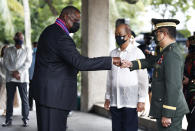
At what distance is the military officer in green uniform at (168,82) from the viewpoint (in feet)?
11.8

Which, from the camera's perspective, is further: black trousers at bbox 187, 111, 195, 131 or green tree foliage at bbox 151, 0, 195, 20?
green tree foliage at bbox 151, 0, 195, 20

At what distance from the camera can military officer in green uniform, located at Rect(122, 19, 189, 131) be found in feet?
11.8

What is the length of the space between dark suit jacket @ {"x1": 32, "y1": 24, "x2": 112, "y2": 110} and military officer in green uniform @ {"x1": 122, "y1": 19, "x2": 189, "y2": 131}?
0.60 meters

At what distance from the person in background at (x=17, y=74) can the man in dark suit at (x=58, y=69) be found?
396 centimetres

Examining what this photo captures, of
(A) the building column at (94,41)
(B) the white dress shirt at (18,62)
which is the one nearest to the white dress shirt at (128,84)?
(B) the white dress shirt at (18,62)

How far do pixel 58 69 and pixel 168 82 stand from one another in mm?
1201

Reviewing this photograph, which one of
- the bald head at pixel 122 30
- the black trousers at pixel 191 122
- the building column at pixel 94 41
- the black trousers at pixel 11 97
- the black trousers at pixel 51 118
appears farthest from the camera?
the building column at pixel 94 41

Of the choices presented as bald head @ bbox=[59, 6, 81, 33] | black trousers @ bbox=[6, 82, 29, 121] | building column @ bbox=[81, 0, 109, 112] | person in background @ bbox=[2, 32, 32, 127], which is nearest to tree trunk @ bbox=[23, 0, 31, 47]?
building column @ bbox=[81, 0, 109, 112]

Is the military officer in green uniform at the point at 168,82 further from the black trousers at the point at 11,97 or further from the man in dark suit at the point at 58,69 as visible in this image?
the black trousers at the point at 11,97

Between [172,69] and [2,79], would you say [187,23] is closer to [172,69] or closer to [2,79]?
[2,79]

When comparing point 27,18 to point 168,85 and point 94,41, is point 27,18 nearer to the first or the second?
point 94,41

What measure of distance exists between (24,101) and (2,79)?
2172mm

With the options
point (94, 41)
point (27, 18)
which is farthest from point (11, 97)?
point (27, 18)

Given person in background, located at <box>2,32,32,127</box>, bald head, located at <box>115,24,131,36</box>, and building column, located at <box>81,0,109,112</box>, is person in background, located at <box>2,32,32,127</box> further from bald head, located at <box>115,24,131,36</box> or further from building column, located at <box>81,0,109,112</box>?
bald head, located at <box>115,24,131,36</box>
